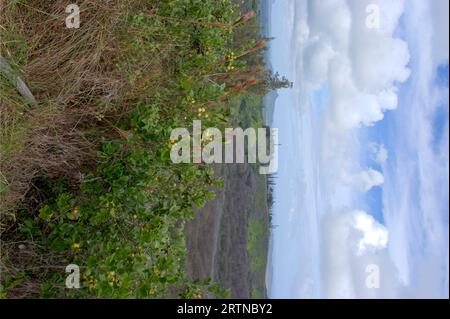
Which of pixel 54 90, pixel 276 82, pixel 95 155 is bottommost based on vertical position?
pixel 95 155

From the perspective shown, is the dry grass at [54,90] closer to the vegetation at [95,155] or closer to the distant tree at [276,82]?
the vegetation at [95,155]

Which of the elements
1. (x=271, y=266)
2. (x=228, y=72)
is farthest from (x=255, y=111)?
(x=228, y=72)

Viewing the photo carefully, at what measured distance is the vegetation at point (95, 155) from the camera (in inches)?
125

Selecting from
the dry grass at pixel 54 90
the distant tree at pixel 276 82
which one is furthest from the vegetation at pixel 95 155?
the distant tree at pixel 276 82

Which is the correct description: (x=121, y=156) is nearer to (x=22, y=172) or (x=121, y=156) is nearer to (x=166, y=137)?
(x=166, y=137)

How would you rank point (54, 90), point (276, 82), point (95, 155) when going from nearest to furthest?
point (54, 90) → point (95, 155) → point (276, 82)

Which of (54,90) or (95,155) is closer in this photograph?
(54,90)

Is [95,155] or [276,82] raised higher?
[276,82]

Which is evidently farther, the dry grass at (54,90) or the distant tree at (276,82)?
the distant tree at (276,82)

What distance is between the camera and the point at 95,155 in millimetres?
3637

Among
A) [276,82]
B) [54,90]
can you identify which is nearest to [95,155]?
[54,90]

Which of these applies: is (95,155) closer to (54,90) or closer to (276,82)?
(54,90)

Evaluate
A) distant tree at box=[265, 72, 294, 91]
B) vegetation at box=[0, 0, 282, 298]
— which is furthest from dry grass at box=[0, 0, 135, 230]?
distant tree at box=[265, 72, 294, 91]

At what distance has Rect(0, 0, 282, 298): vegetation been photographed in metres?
3.18
